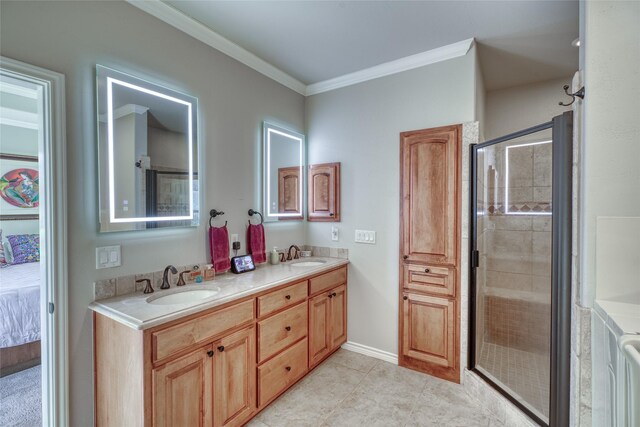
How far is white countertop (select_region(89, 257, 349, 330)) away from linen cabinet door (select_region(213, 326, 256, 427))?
0.82ft

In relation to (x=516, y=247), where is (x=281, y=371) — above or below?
below

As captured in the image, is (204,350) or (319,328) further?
(319,328)

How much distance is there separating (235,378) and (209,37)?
2318 millimetres

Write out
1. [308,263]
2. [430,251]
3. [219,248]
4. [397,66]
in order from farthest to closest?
[308,263]
[397,66]
[430,251]
[219,248]

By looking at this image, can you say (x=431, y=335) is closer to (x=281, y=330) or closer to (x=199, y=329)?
(x=281, y=330)

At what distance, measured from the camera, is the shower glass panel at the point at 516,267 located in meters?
1.79

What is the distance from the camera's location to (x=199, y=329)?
4.94 feet

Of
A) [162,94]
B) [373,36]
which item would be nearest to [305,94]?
[373,36]

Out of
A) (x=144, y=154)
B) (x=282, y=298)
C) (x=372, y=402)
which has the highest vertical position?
(x=144, y=154)

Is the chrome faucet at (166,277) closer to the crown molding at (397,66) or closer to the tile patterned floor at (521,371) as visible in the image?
the crown molding at (397,66)

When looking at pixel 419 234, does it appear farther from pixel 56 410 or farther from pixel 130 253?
pixel 56 410

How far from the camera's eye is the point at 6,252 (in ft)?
11.3

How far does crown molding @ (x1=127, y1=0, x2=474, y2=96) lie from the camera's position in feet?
6.05

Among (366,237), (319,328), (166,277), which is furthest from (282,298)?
(366,237)
